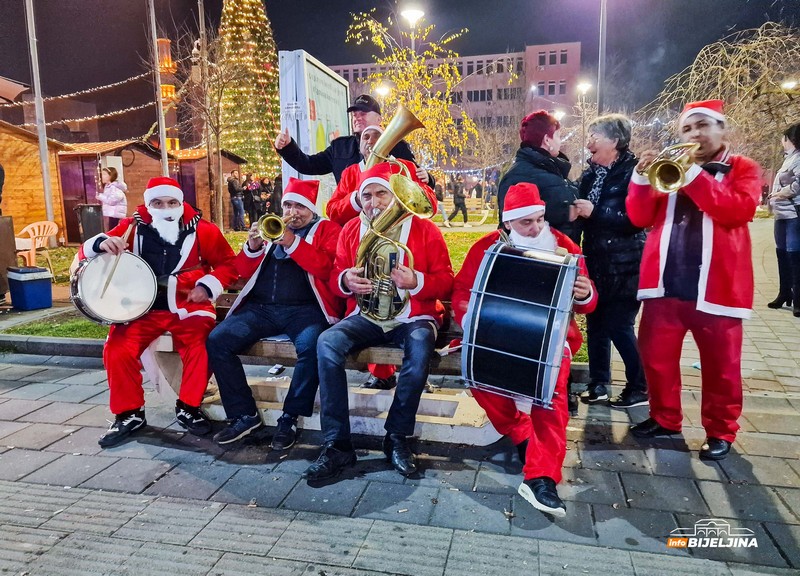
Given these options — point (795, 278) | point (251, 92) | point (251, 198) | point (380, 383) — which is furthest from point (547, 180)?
point (251, 92)

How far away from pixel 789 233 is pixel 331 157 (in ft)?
17.6

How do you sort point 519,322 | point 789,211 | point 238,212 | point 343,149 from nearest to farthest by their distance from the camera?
point 519,322, point 343,149, point 789,211, point 238,212

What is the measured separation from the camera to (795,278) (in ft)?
22.1

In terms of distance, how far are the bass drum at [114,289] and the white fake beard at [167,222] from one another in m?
0.33

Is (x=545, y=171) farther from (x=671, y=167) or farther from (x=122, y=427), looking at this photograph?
(x=122, y=427)

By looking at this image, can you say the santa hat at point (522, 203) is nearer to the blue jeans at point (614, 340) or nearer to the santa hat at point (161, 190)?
the blue jeans at point (614, 340)

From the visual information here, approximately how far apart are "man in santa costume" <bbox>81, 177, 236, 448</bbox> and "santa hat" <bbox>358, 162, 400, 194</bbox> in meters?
1.29

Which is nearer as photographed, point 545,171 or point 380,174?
point 380,174

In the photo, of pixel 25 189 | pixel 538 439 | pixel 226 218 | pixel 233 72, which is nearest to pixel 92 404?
pixel 538 439

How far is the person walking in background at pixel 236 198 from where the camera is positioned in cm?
1789

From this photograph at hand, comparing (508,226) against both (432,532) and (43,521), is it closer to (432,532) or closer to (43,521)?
(432,532)

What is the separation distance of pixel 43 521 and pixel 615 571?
268 cm
